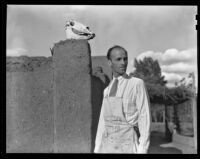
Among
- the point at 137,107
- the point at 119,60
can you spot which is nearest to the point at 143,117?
the point at 137,107

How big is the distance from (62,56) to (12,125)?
101 centimetres

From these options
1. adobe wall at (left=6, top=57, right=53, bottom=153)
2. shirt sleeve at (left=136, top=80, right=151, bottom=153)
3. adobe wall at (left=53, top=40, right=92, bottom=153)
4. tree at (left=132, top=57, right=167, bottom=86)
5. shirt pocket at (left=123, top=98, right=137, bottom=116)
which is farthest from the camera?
tree at (left=132, top=57, right=167, bottom=86)

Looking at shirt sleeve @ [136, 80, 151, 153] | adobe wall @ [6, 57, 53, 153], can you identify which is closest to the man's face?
shirt sleeve @ [136, 80, 151, 153]

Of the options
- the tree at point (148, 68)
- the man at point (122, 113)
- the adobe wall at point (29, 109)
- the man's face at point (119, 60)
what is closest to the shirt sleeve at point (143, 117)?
the man at point (122, 113)

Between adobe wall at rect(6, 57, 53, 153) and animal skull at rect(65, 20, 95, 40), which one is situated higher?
animal skull at rect(65, 20, 95, 40)

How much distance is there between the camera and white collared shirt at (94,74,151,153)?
2.29 meters

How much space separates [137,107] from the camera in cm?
239

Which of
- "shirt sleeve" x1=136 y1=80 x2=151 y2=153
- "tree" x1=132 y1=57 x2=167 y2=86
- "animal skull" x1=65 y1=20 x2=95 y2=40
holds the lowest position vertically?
"shirt sleeve" x1=136 y1=80 x2=151 y2=153

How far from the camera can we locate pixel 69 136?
3.26m

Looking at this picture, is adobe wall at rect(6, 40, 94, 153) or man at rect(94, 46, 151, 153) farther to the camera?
adobe wall at rect(6, 40, 94, 153)

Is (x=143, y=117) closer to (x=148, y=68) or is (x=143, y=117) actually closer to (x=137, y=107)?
(x=137, y=107)

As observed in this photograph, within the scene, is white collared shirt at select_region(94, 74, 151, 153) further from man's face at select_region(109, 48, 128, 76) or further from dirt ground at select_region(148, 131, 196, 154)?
dirt ground at select_region(148, 131, 196, 154)

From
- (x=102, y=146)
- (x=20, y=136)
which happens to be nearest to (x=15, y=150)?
(x=20, y=136)
